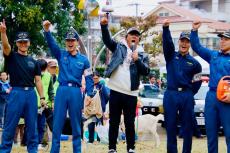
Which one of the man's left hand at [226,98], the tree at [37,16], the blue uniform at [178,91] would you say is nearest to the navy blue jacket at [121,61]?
the blue uniform at [178,91]

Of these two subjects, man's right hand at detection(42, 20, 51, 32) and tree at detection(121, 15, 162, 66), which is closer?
man's right hand at detection(42, 20, 51, 32)

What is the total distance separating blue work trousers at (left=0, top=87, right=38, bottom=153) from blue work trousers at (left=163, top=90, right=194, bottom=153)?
2.14m

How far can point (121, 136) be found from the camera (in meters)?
14.2

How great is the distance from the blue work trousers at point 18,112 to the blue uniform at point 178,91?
84.4 inches

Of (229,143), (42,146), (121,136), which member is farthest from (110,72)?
(121,136)

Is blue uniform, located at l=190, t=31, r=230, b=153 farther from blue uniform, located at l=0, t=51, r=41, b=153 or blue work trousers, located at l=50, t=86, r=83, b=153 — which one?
blue uniform, located at l=0, t=51, r=41, b=153

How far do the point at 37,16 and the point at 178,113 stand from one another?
19.7 m

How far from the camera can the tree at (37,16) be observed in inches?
1075

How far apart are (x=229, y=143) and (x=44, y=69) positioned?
15.4 feet

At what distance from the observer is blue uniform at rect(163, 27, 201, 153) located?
334 inches

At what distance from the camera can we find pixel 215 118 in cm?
789

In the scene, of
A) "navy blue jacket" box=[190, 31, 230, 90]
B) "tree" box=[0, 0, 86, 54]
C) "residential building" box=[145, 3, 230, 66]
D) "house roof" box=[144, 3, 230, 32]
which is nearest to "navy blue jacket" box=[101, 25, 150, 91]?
"navy blue jacket" box=[190, 31, 230, 90]

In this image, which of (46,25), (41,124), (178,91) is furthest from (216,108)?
(41,124)

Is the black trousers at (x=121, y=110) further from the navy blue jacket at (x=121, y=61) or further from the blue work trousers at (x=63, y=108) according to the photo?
the blue work trousers at (x=63, y=108)
